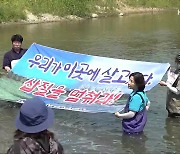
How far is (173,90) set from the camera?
22.6 feet

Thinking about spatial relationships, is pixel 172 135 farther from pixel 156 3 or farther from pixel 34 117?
pixel 156 3

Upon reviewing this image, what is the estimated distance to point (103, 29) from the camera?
2884cm

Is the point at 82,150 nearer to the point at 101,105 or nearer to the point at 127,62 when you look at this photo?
the point at 101,105

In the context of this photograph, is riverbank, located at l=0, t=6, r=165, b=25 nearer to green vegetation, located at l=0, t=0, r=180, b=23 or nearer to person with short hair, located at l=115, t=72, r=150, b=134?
green vegetation, located at l=0, t=0, r=180, b=23

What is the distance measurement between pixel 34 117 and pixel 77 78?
5761 millimetres

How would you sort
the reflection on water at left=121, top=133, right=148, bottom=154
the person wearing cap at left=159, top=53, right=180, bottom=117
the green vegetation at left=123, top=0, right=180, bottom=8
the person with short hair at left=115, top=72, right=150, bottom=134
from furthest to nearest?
the green vegetation at left=123, top=0, right=180, bottom=8 → the person wearing cap at left=159, top=53, right=180, bottom=117 → the reflection on water at left=121, top=133, right=148, bottom=154 → the person with short hair at left=115, top=72, right=150, bottom=134

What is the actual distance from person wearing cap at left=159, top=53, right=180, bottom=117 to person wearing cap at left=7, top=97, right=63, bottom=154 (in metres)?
4.47

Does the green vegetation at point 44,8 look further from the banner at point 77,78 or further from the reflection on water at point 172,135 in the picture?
the reflection on water at point 172,135

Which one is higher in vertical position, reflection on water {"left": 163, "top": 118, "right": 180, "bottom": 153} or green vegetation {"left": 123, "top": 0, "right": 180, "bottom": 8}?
reflection on water {"left": 163, "top": 118, "right": 180, "bottom": 153}

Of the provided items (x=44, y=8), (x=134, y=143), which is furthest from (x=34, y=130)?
(x=44, y=8)

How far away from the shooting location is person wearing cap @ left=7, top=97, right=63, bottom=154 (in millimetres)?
2633

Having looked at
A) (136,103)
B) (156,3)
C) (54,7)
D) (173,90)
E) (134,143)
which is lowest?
(156,3)

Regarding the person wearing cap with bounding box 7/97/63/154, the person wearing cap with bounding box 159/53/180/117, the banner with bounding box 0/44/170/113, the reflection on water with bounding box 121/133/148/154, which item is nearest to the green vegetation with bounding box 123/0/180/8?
the banner with bounding box 0/44/170/113

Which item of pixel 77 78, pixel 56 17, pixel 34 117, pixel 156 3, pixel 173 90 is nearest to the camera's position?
pixel 34 117
